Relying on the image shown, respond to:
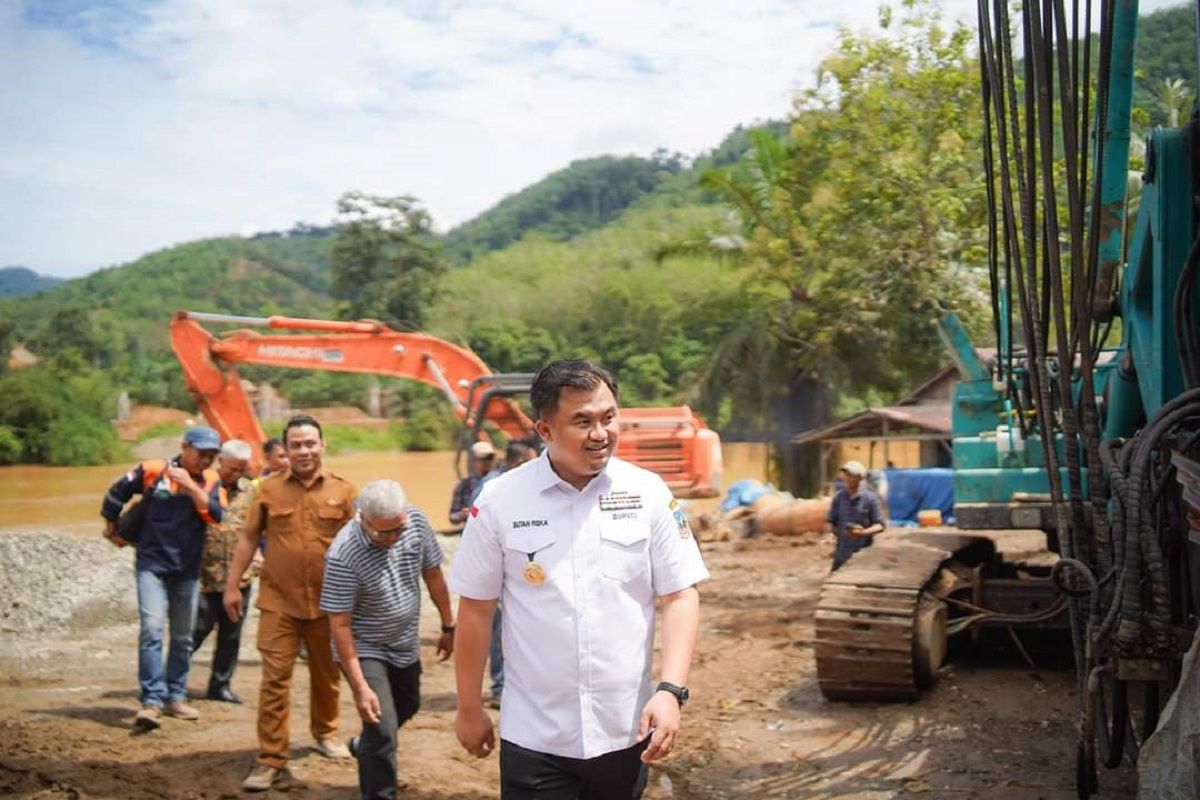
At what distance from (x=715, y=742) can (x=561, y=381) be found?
13.3ft

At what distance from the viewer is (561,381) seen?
11.3 feet

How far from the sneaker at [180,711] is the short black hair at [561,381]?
15.6ft

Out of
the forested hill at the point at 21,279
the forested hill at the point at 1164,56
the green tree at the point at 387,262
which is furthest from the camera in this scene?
the forested hill at the point at 21,279

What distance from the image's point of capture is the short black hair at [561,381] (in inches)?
136

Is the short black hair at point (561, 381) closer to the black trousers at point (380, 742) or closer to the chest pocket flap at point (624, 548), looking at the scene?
the chest pocket flap at point (624, 548)

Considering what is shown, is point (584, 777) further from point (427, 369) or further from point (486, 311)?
point (486, 311)

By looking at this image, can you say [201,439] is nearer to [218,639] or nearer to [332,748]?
[218,639]

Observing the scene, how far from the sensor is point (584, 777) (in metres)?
3.36

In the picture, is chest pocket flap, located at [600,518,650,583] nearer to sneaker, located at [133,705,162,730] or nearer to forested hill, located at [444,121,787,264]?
sneaker, located at [133,705,162,730]

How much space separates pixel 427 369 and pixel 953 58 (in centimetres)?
678

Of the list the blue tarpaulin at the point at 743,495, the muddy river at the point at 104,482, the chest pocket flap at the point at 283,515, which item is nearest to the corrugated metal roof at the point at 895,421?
the blue tarpaulin at the point at 743,495

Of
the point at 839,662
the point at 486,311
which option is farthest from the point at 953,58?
the point at 486,311

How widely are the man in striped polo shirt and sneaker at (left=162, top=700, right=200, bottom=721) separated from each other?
229 centimetres

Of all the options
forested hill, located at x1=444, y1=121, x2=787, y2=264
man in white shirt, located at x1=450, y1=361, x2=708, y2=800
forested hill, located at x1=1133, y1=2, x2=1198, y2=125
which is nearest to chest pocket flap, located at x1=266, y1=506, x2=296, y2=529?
man in white shirt, located at x1=450, y1=361, x2=708, y2=800
